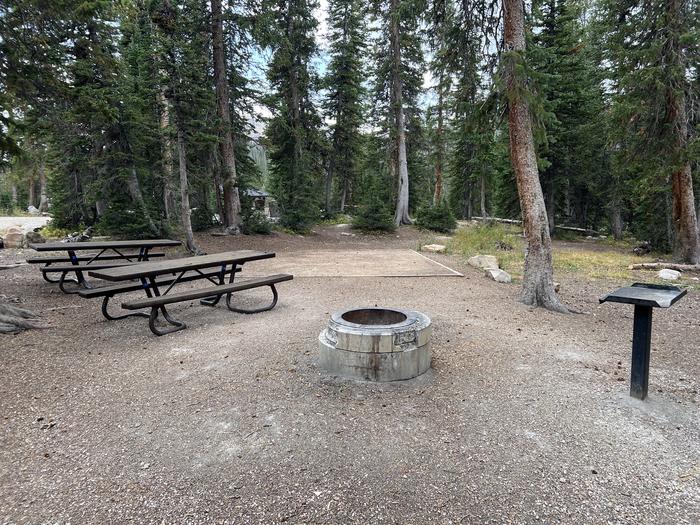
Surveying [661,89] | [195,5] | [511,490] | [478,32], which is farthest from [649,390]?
[195,5]

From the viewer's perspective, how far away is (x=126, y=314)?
5539 mm

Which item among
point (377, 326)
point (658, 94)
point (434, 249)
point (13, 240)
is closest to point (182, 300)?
point (377, 326)

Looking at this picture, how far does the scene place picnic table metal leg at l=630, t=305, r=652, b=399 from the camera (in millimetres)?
3055

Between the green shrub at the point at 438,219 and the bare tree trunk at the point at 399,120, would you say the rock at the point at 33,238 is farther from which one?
the green shrub at the point at 438,219

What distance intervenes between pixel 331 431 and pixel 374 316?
1.56m

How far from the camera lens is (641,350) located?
3.13 meters

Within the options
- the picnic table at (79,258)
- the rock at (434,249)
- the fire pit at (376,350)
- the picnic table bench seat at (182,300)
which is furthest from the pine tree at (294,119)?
the fire pit at (376,350)

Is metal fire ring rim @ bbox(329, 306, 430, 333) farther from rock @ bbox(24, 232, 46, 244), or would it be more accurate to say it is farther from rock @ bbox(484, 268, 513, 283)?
rock @ bbox(24, 232, 46, 244)

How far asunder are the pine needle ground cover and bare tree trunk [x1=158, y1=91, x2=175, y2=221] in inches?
374

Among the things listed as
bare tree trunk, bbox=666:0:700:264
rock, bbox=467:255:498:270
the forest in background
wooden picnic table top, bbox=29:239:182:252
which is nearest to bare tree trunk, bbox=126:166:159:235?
the forest in background

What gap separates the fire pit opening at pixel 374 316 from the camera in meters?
4.03

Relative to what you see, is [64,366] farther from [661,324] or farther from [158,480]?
[661,324]

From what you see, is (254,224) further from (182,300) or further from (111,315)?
(182,300)

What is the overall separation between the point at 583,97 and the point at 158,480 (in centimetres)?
2071
